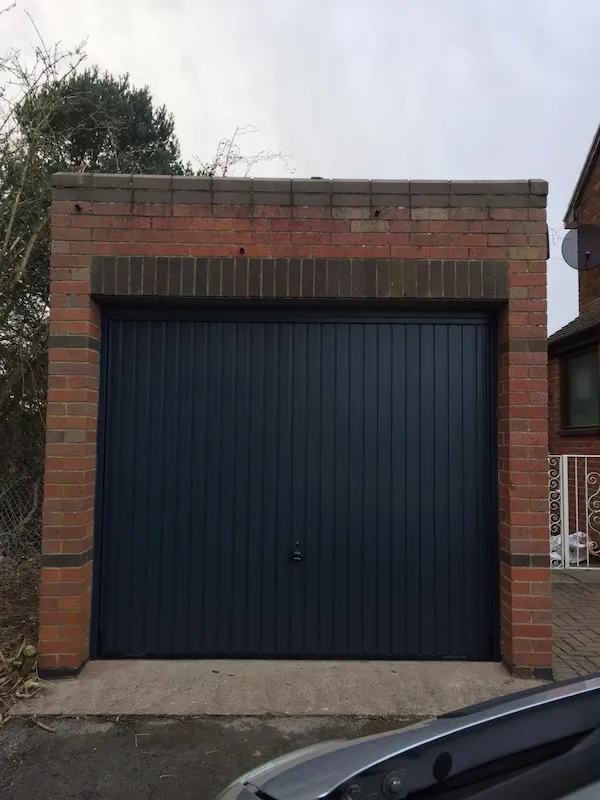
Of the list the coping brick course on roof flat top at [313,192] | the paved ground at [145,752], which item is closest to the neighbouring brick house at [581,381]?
the coping brick course on roof flat top at [313,192]

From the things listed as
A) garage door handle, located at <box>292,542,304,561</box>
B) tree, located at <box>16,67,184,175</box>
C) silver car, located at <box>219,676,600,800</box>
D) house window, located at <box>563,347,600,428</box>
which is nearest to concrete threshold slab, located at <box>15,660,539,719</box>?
garage door handle, located at <box>292,542,304,561</box>

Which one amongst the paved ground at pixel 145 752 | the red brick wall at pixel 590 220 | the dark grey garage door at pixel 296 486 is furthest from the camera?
the red brick wall at pixel 590 220

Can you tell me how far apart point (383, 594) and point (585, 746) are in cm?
280

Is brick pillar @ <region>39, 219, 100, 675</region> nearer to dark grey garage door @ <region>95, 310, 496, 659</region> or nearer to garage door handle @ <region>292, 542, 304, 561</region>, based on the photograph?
dark grey garage door @ <region>95, 310, 496, 659</region>

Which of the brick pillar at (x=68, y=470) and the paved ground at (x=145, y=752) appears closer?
the paved ground at (x=145, y=752)

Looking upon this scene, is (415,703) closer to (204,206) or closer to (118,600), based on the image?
(118,600)

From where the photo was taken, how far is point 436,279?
13.0 ft

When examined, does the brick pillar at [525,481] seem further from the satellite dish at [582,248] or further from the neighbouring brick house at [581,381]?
the neighbouring brick house at [581,381]

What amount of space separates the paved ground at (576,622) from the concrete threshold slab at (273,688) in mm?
572

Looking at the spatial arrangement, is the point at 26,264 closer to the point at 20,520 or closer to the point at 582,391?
the point at 20,520

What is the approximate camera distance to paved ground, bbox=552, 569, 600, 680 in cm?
411

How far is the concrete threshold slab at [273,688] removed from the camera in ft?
11.2

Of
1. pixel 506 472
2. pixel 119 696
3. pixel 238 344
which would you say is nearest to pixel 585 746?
pixel 506 472

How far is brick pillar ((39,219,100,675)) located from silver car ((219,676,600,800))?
2463mm
